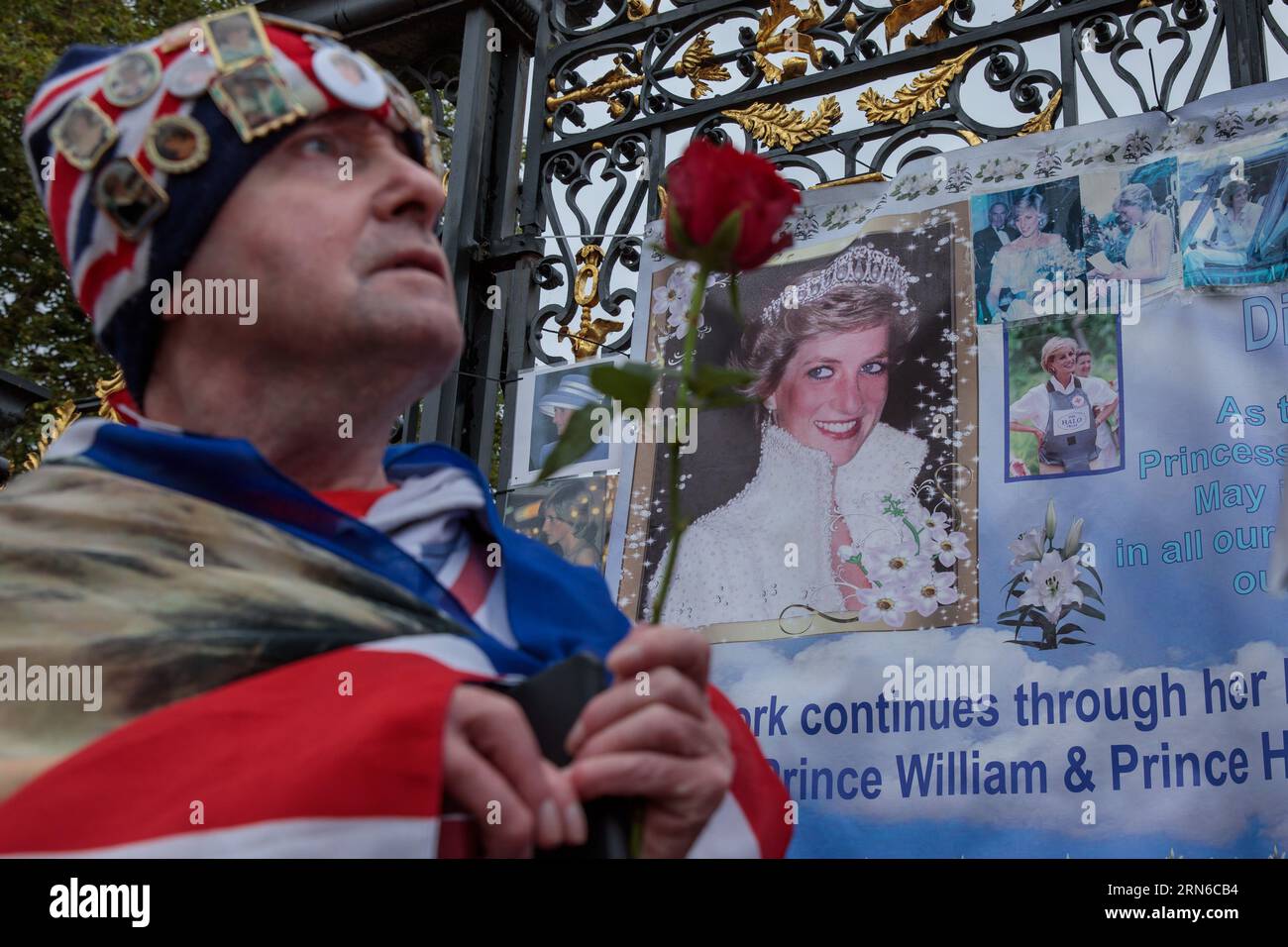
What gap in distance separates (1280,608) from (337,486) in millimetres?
2608

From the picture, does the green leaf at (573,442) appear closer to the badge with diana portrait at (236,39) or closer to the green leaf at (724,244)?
the green leaf at (724,244)

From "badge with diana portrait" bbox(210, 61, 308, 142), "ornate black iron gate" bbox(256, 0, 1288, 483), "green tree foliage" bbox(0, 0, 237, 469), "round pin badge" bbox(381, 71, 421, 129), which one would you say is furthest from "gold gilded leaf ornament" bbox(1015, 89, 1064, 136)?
"green tree foliage" bbox(0, 0, 237, 469)

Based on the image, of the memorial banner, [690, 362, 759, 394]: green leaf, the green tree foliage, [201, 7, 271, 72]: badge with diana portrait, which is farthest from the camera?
the green tree foliage

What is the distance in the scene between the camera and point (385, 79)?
1756 millimetres

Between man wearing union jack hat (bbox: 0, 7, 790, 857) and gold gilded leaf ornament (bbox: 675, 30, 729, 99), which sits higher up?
gold gilded leaf ornament (bbox: 675, 30, 729, 99)

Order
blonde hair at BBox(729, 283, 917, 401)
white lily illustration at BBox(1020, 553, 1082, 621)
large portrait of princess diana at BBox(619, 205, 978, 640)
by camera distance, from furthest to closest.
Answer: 1. blonde hair at BBox(729, 283, 917, 401)
2. large portrait of princess diana at BBox(619, 205, 978, 640)
3. white lily illustration at BBox(1020, 553, 1082, 621)

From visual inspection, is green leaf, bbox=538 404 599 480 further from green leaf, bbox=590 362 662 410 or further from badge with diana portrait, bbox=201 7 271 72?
badge with diana portrait, bbox=201 7 271 72

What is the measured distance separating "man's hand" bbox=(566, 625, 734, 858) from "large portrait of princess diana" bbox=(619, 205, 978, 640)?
246 cm

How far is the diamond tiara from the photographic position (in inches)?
165

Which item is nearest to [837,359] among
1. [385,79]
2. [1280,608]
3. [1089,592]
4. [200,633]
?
[1089,592]

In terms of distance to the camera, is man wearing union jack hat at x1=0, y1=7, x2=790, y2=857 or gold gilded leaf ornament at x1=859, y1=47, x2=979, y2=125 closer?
man wearing union jack hat at x1=0, y1=7, x2=790, y2=857

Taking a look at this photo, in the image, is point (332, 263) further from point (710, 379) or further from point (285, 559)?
point (710, 379)
